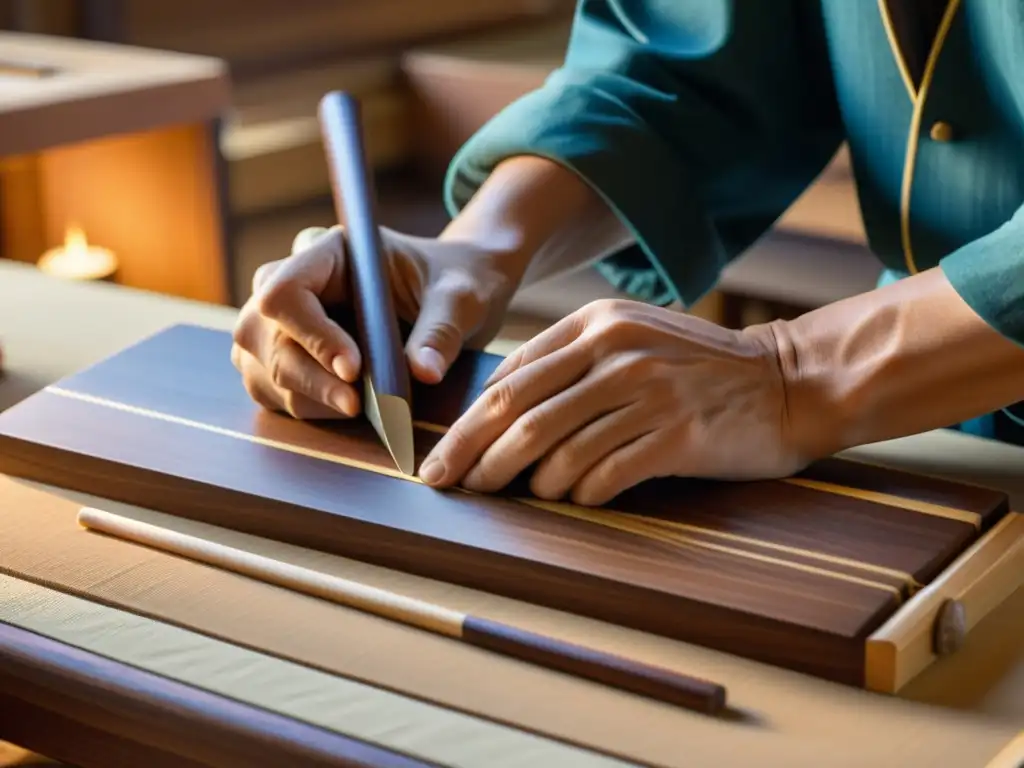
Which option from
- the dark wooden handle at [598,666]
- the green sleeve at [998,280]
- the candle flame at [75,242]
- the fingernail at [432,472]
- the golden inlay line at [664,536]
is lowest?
the candle flame at [75,242]

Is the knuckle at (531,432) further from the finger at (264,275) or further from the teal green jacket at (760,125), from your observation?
the teal green jacket at (760,125)

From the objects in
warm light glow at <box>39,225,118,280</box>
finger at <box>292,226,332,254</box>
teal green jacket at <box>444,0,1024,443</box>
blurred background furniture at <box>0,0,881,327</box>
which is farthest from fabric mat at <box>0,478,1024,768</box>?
blurred background furniture at <box>0,0,881,327</box>

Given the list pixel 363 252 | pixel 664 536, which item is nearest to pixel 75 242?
pixel 363 252

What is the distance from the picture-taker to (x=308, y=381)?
0.85 metres

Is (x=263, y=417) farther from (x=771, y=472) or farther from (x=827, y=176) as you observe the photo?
(x=827, y=176)

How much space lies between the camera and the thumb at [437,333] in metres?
0.88

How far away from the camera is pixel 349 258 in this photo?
0.93 meters

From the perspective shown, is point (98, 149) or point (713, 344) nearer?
point (713, 344)

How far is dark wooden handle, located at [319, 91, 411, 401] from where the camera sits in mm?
855

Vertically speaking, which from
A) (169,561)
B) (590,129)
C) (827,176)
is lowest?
(827,176)

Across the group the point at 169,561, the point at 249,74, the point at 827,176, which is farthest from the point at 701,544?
the point at 249,74

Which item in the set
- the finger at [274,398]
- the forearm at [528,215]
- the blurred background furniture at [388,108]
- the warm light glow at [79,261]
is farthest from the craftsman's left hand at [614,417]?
the blurred background furniture at [388,108]

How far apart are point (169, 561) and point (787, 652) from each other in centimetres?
30

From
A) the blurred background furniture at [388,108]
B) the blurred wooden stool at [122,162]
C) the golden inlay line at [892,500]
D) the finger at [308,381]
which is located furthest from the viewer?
the blurred background furniture at [388,108]
